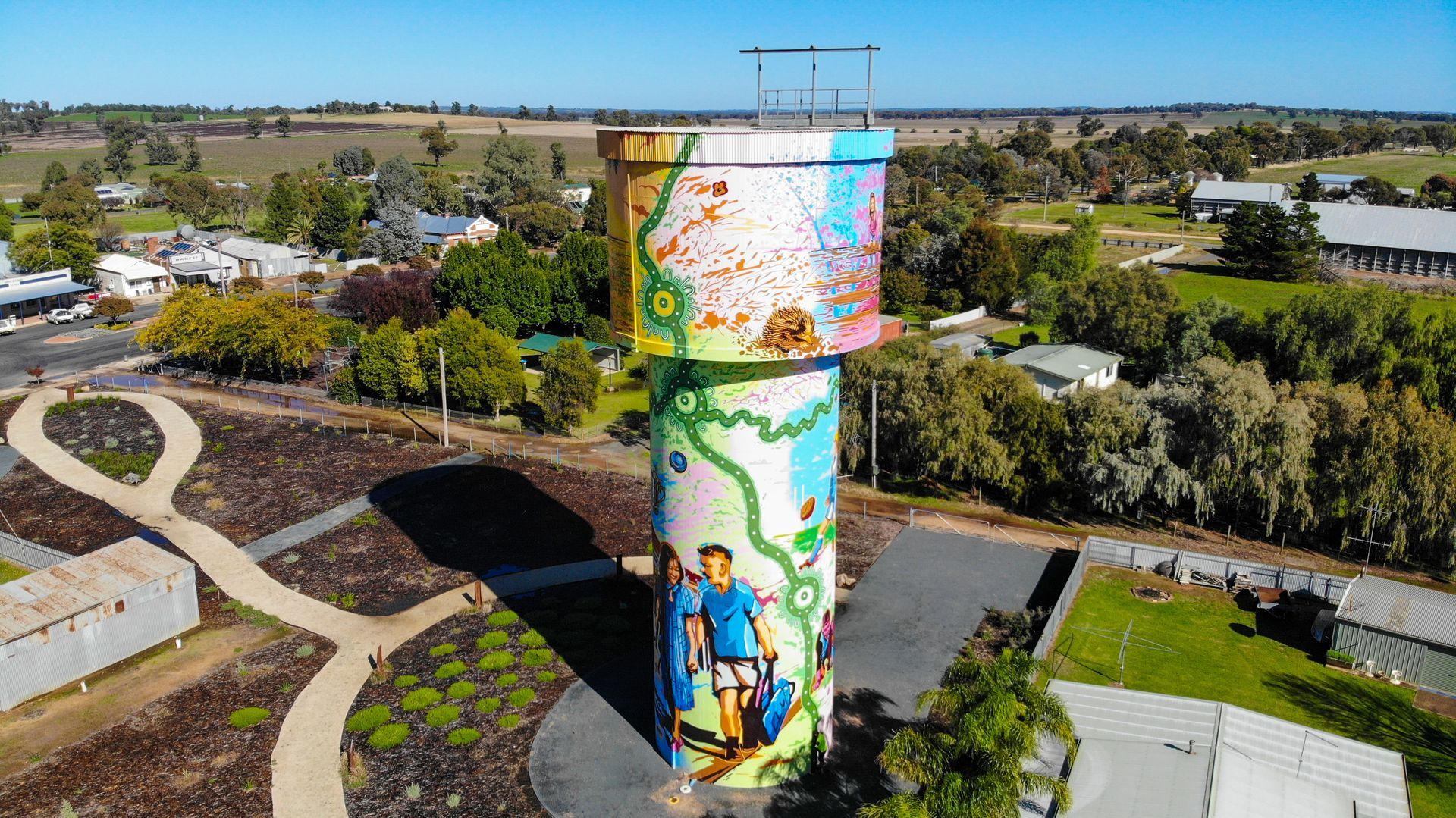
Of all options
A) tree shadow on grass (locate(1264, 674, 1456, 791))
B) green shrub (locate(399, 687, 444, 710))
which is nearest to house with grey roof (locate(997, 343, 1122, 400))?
tree shadow on grass (locate(1264, 674, 1456, 791))

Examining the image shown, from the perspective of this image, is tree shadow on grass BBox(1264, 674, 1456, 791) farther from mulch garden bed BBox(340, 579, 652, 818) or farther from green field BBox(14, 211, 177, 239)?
green field BBox(14, 211, 177, 239)

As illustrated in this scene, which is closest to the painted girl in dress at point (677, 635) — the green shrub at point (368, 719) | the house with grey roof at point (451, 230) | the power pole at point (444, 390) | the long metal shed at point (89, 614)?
the green shrub at point (368, 719)

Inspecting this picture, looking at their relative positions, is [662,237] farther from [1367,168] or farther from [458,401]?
[1367,168]

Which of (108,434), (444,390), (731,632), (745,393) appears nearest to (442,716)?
(731,632)

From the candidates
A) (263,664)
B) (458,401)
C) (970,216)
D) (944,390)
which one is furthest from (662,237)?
(970,216)

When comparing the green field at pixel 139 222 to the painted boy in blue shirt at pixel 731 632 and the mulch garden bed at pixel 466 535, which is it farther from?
the painted boy in blue shirt at pixel 731 632
